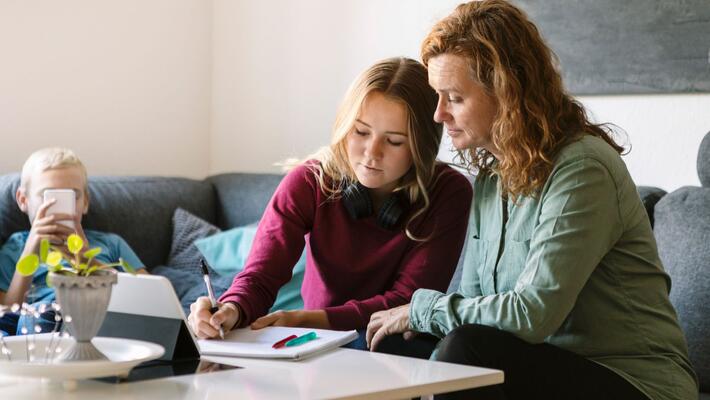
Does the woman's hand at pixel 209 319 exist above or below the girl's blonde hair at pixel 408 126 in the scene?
below

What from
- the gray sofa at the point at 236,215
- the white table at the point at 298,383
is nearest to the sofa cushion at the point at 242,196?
the gray sofa at the point at 236,215

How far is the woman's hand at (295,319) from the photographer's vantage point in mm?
1891

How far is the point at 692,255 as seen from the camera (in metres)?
2.23

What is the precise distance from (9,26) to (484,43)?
204 centimetres

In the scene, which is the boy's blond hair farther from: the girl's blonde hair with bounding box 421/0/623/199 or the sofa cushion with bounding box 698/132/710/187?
the sofa cushion with bounding box 698/132/710/187

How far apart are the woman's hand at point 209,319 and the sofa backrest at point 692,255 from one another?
0.99m

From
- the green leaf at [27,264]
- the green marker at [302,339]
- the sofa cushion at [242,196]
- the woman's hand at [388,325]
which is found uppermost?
the green leaf at [27,264]

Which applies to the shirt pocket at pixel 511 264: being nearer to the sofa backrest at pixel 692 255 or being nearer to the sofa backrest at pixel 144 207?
the sofa backrest at pixel 692 255

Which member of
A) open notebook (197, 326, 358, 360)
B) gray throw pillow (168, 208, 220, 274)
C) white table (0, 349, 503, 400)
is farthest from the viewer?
gray throw pillow (168, 208, 220, 274)

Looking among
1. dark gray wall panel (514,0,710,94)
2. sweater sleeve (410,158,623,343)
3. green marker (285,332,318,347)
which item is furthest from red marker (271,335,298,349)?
dark gray wall panel (514,0,710,94)

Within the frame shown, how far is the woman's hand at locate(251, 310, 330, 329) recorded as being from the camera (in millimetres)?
1891

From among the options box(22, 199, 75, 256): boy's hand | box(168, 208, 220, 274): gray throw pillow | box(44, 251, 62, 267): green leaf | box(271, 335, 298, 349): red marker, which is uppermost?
box(44, 251, 62, 267): green leaf

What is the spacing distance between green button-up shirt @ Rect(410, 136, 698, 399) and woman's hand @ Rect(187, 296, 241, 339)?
1.07 ft

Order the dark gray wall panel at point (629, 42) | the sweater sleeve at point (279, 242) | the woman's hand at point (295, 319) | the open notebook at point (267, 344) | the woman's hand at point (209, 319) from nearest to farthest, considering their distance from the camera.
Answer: the open notebook at point (267, 344) → the woman's hand at point (209, 319) → the woman's hand at point (295, 319) → the sweater sleeve at point (279, 242) → the dark gray wall panel at point (629, 42)
